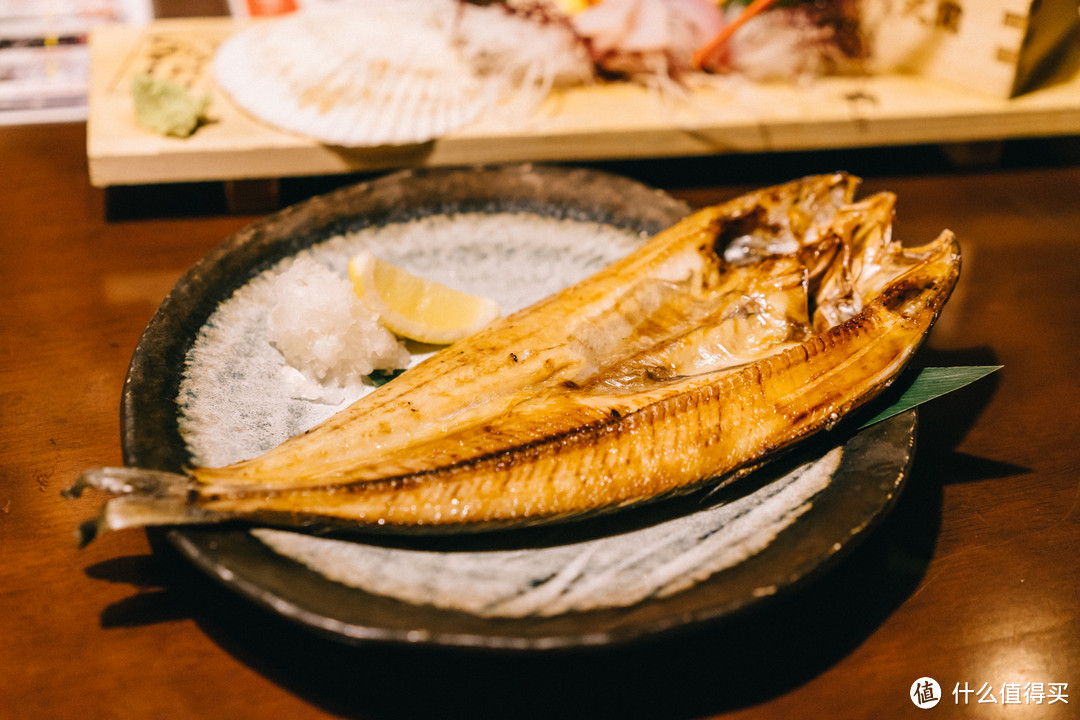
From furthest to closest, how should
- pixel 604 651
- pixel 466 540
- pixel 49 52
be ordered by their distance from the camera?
pixel 49 52 < pixel 466 540 < pixel 604 651

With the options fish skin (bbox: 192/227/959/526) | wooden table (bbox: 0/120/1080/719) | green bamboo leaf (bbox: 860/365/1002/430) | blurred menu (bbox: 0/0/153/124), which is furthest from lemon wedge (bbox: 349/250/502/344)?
blurred menu (bbox: 0/0/153/124)

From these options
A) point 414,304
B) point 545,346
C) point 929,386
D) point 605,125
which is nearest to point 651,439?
point 545,346

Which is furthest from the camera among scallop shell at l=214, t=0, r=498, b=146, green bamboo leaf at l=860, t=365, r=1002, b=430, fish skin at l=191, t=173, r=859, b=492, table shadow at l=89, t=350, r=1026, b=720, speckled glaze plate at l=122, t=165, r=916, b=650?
scallop shell at l=214, t=0, r=498, b=146

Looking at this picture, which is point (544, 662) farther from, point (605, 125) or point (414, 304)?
point (605, 125)

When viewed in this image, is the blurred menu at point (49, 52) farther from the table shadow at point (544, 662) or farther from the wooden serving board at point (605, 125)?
the table shadow at point (544, 662)

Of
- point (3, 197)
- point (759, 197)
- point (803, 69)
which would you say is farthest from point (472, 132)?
point (3, 197)

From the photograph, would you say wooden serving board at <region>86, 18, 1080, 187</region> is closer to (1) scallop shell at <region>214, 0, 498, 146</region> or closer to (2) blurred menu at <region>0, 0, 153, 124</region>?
(1) scallop shell at <region>214, 0, 498, 146</region>
